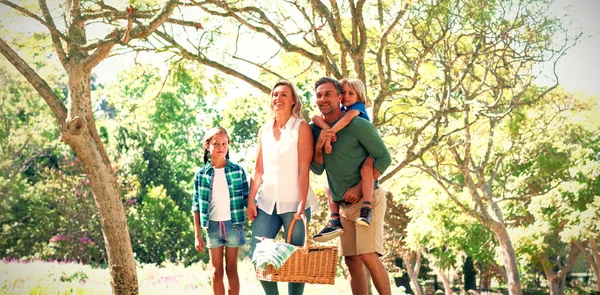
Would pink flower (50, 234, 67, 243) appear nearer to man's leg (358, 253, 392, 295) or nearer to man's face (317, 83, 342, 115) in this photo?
Result: man's face (317, 83, 342, 115)

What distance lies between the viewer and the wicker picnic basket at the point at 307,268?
455 cm

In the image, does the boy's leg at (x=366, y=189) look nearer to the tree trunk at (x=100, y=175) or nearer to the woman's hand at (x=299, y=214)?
the woman's hand at (x=299, y=214)

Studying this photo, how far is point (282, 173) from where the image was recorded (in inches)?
195

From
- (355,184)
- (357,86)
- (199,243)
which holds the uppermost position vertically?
(357,86)

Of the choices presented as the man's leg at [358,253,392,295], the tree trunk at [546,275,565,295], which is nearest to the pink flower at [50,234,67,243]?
the tree trunk at [546,275,565,295]

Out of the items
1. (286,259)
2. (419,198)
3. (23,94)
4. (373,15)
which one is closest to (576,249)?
(419,198)

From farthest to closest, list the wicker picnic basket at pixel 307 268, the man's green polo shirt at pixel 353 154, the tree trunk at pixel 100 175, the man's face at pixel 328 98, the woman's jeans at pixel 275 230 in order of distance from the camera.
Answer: the tree trunk at pixel 100 175 < the man's face at pixel 328 98 < the man's green polo shirt at pixel 353 154 < the woman's jeans at pixel 275 230 < the wicker picnic basket at pixel 307 268

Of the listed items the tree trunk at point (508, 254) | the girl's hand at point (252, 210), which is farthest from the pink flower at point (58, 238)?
the girl's hand at point (252, 210)

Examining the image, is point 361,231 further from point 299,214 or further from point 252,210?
point 252,210

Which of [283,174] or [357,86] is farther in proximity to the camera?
[357,86]

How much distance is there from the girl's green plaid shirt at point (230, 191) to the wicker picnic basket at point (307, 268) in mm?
868

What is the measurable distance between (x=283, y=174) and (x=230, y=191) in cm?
68

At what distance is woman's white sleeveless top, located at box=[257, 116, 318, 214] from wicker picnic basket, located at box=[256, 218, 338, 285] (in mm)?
382

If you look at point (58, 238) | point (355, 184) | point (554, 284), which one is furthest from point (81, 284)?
point (554, 284)
